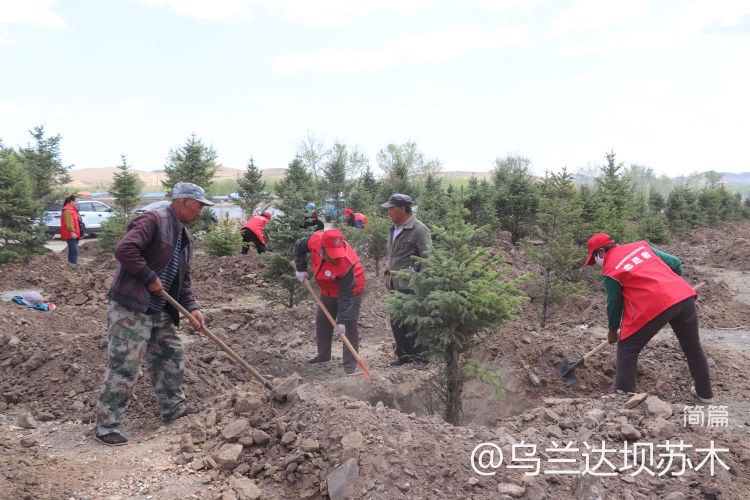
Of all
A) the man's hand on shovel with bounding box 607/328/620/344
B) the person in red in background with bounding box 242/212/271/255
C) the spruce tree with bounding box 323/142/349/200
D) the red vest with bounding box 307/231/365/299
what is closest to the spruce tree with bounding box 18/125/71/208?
the person in red in background with bounding box 242/212/271/255

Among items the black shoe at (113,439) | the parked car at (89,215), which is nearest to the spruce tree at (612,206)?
the black shoe at (113,439)

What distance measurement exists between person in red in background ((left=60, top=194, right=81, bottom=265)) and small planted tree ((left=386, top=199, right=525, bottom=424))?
1155 centimetres

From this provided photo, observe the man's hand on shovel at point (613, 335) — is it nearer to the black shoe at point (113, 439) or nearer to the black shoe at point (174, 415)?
the black shoe at point (174, 415)

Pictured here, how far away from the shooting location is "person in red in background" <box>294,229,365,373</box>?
5.96 meters

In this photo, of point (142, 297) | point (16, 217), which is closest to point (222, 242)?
point (16, 217)

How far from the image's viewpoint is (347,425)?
3611 millimetres

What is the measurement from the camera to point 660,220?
18.9 meters

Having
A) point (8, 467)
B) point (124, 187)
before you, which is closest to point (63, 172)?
point (124, 187)

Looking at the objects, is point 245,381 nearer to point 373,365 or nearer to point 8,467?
point 373,365

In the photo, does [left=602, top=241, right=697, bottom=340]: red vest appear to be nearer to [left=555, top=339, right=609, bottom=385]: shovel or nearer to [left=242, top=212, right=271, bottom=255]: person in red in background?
[left=555, top=339, right=609, bottom=385]: shovel

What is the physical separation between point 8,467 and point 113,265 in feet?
36.1

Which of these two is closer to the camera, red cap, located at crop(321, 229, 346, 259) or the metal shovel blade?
red cap, located at crop(321, 229, 346, 259)

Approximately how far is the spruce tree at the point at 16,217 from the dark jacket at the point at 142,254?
1018 centimetres

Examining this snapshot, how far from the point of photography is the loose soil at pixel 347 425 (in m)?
3.31
